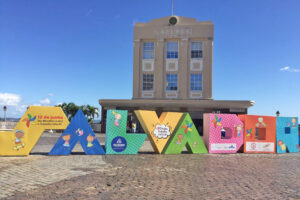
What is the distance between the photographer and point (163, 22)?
92.3 feet

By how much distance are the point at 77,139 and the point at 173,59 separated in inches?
779

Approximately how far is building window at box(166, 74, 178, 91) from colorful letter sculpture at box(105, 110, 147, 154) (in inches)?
684

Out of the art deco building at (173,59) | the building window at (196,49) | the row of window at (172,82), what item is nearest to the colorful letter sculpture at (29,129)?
the art deco building at (173,59)

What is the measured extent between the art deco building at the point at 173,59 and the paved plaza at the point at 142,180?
60.7 ft

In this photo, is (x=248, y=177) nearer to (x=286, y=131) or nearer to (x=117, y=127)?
(x=117, y=127)

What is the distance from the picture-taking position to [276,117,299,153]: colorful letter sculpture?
12.9 metres

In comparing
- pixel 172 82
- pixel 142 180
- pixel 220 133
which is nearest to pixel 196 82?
pixel 172 82

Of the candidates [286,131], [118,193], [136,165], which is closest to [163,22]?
[286,131]

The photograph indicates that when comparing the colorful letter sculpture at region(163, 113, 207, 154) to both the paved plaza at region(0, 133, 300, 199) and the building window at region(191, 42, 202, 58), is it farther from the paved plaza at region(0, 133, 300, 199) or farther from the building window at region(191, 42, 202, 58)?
the building window at region(191, 42, 202, 58)

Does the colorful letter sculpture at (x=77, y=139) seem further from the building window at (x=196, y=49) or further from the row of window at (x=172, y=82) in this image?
the building window at (x=196, y=49)

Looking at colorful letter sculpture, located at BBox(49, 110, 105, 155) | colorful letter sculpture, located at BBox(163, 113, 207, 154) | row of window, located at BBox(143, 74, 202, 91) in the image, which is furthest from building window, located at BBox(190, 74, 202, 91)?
colorful letter sculpture, located at BBox(49, 110, 105, 155)

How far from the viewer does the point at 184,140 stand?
11.3 m

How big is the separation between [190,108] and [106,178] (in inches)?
778

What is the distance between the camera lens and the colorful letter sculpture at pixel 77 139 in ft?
32.9
